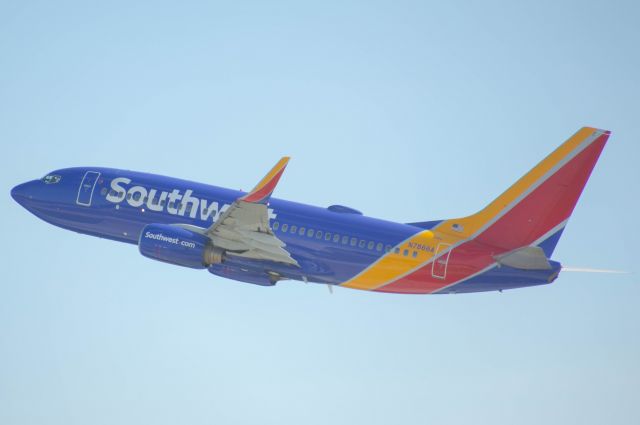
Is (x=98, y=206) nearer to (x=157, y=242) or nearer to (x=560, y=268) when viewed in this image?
(x=157, y=242)

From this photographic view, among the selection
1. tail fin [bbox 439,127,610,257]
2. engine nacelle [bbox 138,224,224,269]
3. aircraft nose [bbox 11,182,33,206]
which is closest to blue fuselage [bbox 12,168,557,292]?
aircraft nose [bbox 11,182,33,206]

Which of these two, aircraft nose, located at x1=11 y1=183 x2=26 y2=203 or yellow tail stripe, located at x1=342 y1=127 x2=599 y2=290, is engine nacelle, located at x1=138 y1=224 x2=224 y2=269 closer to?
yellow tail stripe, located at x1=342 y1=127 x2=599 y2=290

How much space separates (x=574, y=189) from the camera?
46875 millimetres

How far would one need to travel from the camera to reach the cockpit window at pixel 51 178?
182 feet

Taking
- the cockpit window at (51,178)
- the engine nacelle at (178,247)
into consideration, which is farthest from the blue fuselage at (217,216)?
the engine nacelle at (178,247)

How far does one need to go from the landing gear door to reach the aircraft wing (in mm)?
8274

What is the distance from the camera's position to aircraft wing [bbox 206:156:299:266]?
46.3m

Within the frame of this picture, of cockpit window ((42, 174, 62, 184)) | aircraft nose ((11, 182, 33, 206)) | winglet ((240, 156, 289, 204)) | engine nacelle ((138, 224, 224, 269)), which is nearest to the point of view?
winglet ((240, 156, 289, 204))

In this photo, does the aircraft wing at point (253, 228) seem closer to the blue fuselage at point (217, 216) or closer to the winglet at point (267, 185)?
the winglet at point (267, 185)

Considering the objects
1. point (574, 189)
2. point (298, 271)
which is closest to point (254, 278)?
point (298, 271)

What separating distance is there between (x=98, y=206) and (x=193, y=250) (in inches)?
290

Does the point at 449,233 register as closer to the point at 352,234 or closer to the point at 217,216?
the point at 352,234

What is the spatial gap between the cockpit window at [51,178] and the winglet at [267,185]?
13534 mm

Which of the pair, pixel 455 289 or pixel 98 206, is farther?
pixel 98 206
